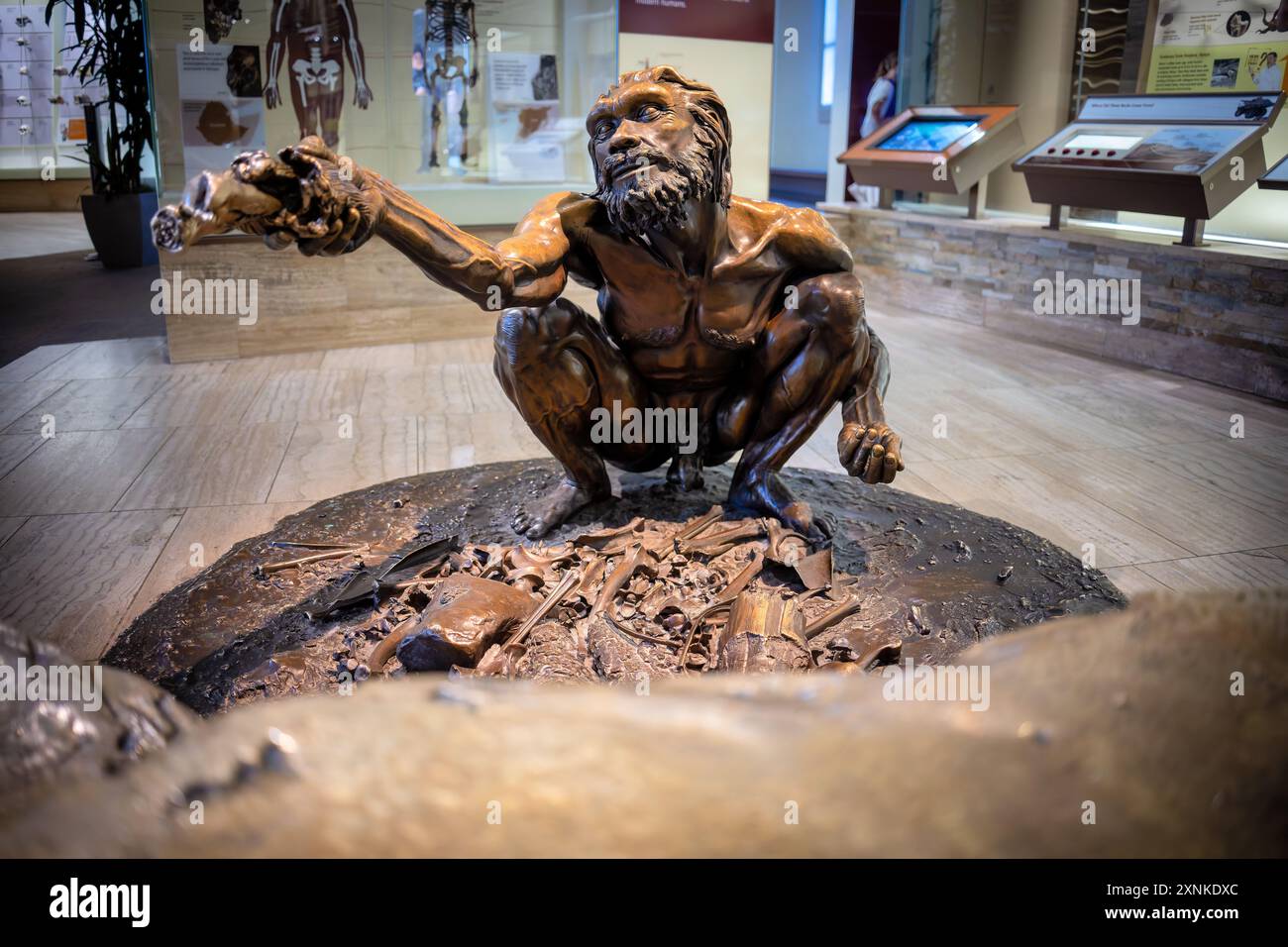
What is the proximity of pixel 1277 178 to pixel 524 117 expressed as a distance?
12.7ft

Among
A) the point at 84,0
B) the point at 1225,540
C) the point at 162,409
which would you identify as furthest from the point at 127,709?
the point at 84,0

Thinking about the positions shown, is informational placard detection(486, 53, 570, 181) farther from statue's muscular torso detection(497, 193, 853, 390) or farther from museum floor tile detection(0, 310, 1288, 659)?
statue's muscular torso detection(497, 193, 853, 390)

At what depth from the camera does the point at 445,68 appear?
5.77 metres

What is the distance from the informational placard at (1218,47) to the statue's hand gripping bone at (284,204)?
481cm

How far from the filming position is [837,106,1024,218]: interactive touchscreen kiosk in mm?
6367

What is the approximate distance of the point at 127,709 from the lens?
0.96m

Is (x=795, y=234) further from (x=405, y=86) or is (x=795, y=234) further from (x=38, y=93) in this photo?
(x=38, y=93)

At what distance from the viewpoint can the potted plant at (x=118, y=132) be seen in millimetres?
7863

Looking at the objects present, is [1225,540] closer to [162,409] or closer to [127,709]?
[127,709]

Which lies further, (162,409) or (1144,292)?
(1144,292)

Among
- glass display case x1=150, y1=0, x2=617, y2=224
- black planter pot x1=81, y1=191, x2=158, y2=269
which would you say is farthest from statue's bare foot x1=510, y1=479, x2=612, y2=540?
black planter pot x1=81, y1=191, x2=158, y2=269

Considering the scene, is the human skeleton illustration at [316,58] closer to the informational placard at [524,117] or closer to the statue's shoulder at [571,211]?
the informational placard at [524,117]

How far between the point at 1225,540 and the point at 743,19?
4481mm

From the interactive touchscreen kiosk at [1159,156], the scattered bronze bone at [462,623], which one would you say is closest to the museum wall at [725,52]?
the interactive touchscreen kiosk at [1159,156]
